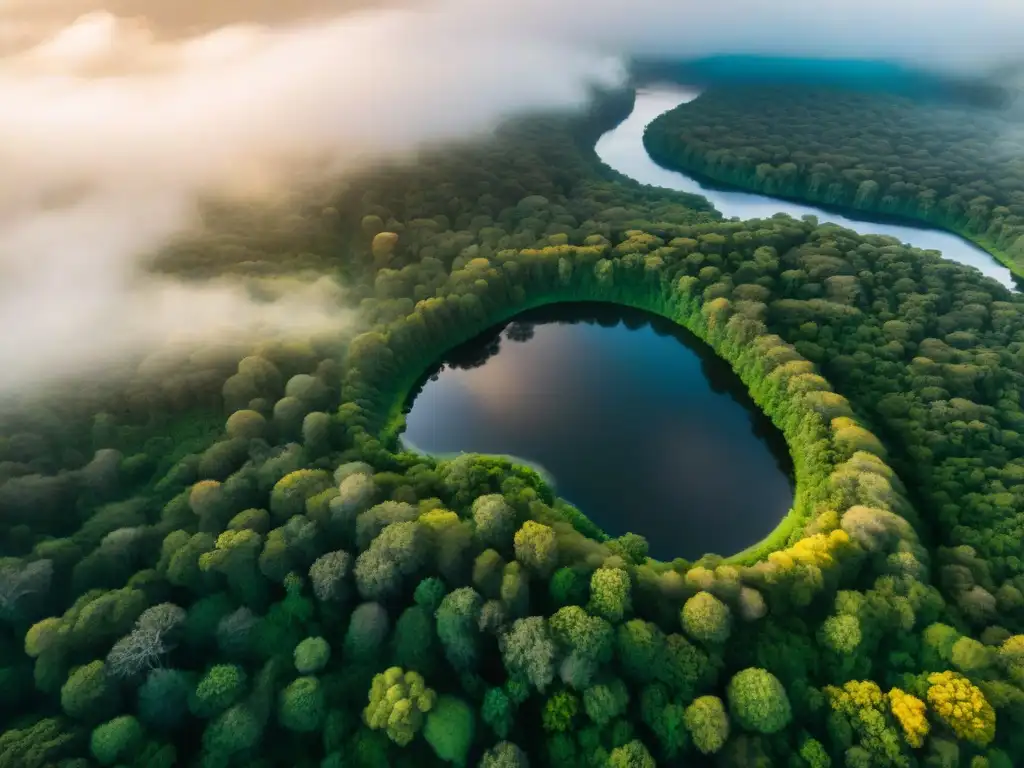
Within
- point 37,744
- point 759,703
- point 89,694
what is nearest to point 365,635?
point 89,694

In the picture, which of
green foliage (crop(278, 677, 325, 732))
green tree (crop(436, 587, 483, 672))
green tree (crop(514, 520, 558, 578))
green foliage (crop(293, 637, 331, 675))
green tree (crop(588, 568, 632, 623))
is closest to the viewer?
green foliage (crop(278, 677, 325, 732))

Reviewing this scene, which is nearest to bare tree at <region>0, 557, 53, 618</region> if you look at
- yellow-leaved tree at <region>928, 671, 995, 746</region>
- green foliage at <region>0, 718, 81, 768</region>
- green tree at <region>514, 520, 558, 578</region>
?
green foliage at <region>0, 718, 81, 768</region>

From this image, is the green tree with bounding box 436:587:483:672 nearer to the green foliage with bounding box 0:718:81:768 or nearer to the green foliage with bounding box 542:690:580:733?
the green foliage with bounding box 542:690:580:733

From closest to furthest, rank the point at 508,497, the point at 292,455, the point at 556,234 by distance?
the point at 508,497 < the point at 292,455 < the point at 556,234

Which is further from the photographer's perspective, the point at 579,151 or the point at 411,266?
the point at 579,151

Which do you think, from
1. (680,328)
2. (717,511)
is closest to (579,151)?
(680,328)

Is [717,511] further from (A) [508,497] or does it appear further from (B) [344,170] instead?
(B) [344,170]

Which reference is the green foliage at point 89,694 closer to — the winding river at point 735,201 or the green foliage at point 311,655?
the green foliage at point 311,655
